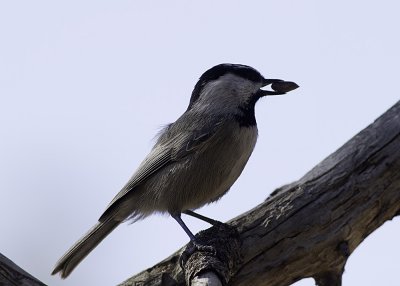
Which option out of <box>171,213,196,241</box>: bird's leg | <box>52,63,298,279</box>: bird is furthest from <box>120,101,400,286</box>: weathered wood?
<box>52,63,298,279</box>: bird

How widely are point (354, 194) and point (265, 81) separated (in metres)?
1.55

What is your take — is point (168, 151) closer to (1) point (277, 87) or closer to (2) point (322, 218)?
(1) point (277, 87)

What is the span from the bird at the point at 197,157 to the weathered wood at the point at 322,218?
0.63 meters

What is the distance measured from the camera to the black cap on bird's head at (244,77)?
5848mm

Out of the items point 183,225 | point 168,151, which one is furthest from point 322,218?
point 168,151

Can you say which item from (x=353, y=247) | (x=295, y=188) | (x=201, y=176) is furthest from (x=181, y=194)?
(x=353, y=247)

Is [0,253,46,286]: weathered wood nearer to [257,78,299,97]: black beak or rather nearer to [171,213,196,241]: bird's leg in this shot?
Result: [171,213,196,241]: bird's leg

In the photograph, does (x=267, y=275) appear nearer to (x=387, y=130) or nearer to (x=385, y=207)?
(x=385, y=207)

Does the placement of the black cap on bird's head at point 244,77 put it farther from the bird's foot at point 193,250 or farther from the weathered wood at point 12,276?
the weathered wood at point 12,276

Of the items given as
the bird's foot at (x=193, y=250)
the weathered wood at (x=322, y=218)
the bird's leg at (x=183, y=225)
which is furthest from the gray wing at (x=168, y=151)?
the bird's foot at (x=193, y=250)

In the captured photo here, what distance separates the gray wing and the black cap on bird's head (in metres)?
0.46

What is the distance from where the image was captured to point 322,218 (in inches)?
184

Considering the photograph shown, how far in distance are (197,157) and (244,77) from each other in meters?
0.91

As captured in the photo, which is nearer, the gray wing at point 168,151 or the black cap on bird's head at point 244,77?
the gray wing at point 168,151
